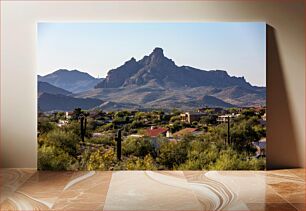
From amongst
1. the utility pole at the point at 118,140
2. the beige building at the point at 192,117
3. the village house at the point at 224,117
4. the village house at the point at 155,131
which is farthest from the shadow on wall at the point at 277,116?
the utility pole at the point at 118,140

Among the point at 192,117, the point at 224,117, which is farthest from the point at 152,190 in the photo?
the point at 224,117

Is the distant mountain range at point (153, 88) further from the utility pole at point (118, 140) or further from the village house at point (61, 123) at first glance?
the utility pole at point (118, 140)

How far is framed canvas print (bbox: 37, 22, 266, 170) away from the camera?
5.44 metres

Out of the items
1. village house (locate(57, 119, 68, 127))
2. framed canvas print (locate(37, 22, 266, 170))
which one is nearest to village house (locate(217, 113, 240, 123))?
framed canvas print (locate(37, 22, 266, 170))

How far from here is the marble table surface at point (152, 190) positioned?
3.89m

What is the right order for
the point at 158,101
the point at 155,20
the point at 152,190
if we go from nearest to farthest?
the point at 152,190 < the point at 155,20 < the point at 158,101

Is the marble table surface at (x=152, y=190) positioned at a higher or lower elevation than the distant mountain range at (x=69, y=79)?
lower

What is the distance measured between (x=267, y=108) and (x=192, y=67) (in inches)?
36.7

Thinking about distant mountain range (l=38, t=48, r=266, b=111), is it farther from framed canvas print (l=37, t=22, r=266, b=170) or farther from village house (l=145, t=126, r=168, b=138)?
village house (l=145, t=126, r=168, b=138)

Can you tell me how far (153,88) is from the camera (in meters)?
5.64

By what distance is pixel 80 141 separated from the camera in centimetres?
547

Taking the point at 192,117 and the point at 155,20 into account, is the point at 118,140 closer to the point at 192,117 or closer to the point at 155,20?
the point at 192,117

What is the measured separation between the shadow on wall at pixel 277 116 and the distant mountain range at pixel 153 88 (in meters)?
0.13

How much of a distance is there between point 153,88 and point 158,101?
16 centimetres
